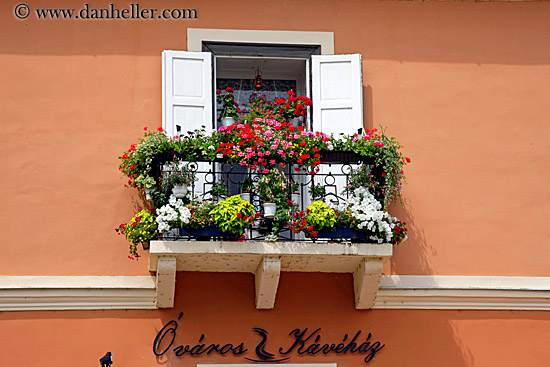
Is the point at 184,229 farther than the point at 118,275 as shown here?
No

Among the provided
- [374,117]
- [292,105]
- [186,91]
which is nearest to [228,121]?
[186,91]

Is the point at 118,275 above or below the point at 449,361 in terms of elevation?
above

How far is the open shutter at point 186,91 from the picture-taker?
1012 cm

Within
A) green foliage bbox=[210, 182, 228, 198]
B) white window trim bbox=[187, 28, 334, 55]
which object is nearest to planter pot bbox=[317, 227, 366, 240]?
green foliage bbox=[210, 182, 228, 198]

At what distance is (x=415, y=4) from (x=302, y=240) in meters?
3.24

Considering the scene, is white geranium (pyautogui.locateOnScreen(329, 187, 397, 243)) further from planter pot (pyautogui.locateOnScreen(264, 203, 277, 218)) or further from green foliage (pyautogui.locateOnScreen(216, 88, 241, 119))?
green foliage (pyautogui.locateOnScreen(216, 88, 241, 119))

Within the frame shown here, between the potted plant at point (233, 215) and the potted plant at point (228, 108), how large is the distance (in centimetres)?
146

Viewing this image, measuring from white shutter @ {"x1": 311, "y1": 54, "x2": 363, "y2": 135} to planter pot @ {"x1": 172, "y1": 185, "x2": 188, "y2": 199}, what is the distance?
1737mm

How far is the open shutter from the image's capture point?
10.1m

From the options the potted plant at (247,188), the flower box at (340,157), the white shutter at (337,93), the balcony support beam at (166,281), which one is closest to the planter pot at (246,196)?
the potted plant at (247,188)

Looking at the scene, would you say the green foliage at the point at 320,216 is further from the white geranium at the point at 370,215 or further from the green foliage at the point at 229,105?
the green foliage at the point at 229,105

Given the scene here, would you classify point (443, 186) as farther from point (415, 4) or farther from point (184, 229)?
point (184, 229)

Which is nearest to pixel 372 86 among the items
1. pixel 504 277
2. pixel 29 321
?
pixel 504 277

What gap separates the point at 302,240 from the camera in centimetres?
941
